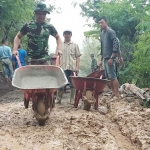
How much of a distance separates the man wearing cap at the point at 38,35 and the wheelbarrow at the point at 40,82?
457mm

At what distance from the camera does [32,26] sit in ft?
16.9

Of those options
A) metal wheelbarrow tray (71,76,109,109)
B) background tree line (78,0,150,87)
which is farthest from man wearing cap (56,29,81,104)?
background tree line (78,0,150,87)

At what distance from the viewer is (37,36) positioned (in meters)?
5.19

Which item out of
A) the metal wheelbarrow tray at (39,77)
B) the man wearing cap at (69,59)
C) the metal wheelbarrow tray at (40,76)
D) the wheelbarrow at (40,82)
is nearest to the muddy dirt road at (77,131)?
Result: the wheelbarrow at (40,82)

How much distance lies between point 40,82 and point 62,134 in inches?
44.4

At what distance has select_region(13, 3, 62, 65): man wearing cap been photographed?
5160 millimetres

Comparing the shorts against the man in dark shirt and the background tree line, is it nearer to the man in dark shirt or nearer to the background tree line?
the man in dark shirt

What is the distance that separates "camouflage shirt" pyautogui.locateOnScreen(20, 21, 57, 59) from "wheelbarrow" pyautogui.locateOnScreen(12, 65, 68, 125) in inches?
20.5

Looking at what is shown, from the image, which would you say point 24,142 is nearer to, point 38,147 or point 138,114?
point 38,147

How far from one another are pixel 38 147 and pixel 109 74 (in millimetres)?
3806

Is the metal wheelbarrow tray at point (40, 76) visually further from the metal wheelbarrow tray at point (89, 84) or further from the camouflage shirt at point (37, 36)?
the metal wheelbarrow tray at point (89, 84)

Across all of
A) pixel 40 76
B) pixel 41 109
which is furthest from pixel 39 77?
pixel 41 109

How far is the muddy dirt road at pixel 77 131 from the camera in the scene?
3.66m

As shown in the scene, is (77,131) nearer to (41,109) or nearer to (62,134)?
(62,134)
